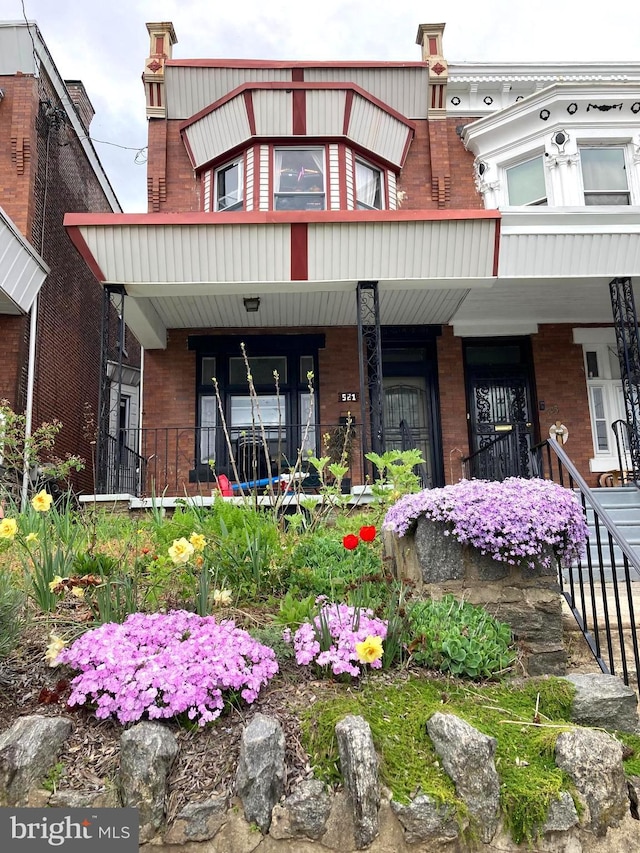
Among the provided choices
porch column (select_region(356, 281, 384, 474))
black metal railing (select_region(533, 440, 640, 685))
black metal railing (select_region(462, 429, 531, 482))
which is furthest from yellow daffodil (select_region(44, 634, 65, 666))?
porch column (select_region(356, 281, 384, 474))

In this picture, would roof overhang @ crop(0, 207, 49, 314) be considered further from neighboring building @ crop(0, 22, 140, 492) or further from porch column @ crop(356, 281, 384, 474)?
porch column @ crop(356, 281, 384, 474)

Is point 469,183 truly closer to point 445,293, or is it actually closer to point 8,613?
point 445,293

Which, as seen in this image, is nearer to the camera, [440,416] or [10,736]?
[10,736]

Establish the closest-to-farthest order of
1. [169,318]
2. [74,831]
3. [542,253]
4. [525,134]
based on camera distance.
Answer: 1. [74,831]
2. [542,253]
3. [169,318]
4. [525,134]

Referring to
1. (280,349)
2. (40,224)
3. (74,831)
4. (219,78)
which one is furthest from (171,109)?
(74,831)

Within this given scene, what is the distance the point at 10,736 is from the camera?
2463 millimetres

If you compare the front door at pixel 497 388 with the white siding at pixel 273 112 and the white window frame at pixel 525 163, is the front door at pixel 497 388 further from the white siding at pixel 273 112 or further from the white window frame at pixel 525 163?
the white siding at pixel 273 112

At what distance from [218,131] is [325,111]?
188cm

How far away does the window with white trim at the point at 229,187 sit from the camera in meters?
10.7

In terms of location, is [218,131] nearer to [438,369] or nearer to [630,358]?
[438,369]

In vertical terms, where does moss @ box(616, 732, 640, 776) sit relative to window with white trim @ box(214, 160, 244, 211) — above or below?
below

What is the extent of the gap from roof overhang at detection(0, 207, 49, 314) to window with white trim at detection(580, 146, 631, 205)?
29.9 feet

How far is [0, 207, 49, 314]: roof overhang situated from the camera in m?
8.82

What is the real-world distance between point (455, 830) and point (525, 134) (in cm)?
1123
